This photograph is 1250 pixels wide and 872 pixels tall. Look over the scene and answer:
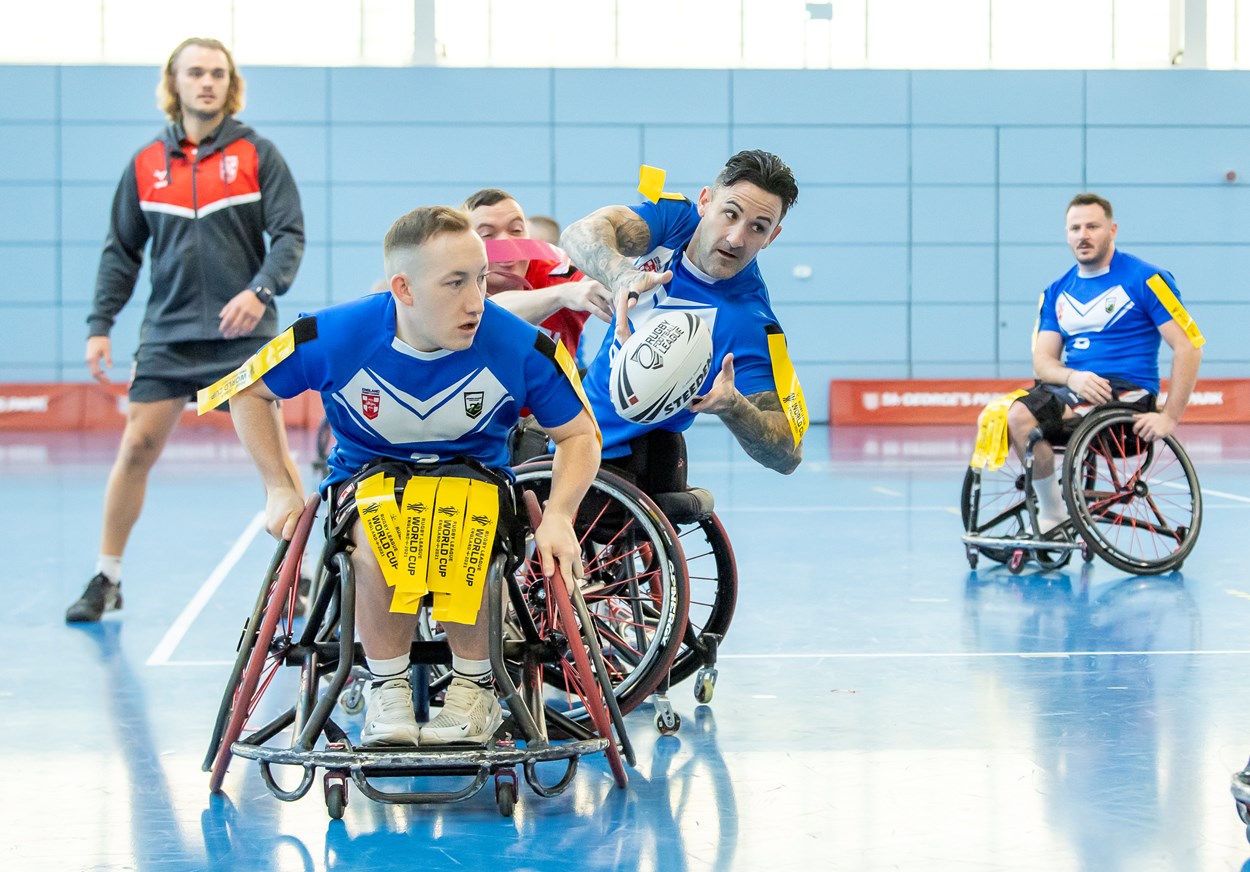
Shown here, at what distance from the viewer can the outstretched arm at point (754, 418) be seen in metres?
3.02

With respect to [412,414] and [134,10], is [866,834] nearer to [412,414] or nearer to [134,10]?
[412,414]

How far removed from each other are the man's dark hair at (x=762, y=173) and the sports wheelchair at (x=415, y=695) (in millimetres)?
961

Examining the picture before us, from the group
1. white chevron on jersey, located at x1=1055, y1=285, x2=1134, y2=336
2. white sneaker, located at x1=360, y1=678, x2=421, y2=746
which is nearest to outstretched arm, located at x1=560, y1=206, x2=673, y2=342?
white sneaker, located at x1=360, y1=678, x2=421, y2=746

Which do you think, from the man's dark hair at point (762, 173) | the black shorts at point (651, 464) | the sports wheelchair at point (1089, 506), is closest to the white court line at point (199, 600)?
the black shorts at point (651, 464)

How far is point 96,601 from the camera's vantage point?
4.36 meters

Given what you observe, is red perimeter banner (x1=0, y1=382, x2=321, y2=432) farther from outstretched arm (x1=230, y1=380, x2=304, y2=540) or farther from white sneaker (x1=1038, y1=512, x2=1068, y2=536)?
outstretched arm (x1=230, y1=380, x2=304, y2=540)

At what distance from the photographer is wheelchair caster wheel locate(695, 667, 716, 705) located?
11.0 ft

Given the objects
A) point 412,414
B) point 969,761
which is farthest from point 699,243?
point 969,761

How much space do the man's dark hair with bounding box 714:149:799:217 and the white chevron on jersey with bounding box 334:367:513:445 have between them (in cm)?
90

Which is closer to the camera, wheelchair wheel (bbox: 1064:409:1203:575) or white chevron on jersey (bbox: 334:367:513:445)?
white chevron on jersey (bbox: 334:367:513:445)

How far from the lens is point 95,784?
2723 mm

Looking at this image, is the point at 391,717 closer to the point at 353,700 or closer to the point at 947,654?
the point at 353,700

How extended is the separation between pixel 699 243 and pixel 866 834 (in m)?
1.50

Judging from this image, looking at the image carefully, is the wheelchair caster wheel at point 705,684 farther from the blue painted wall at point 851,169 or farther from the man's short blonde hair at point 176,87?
the blue painted wall at point 851,169
